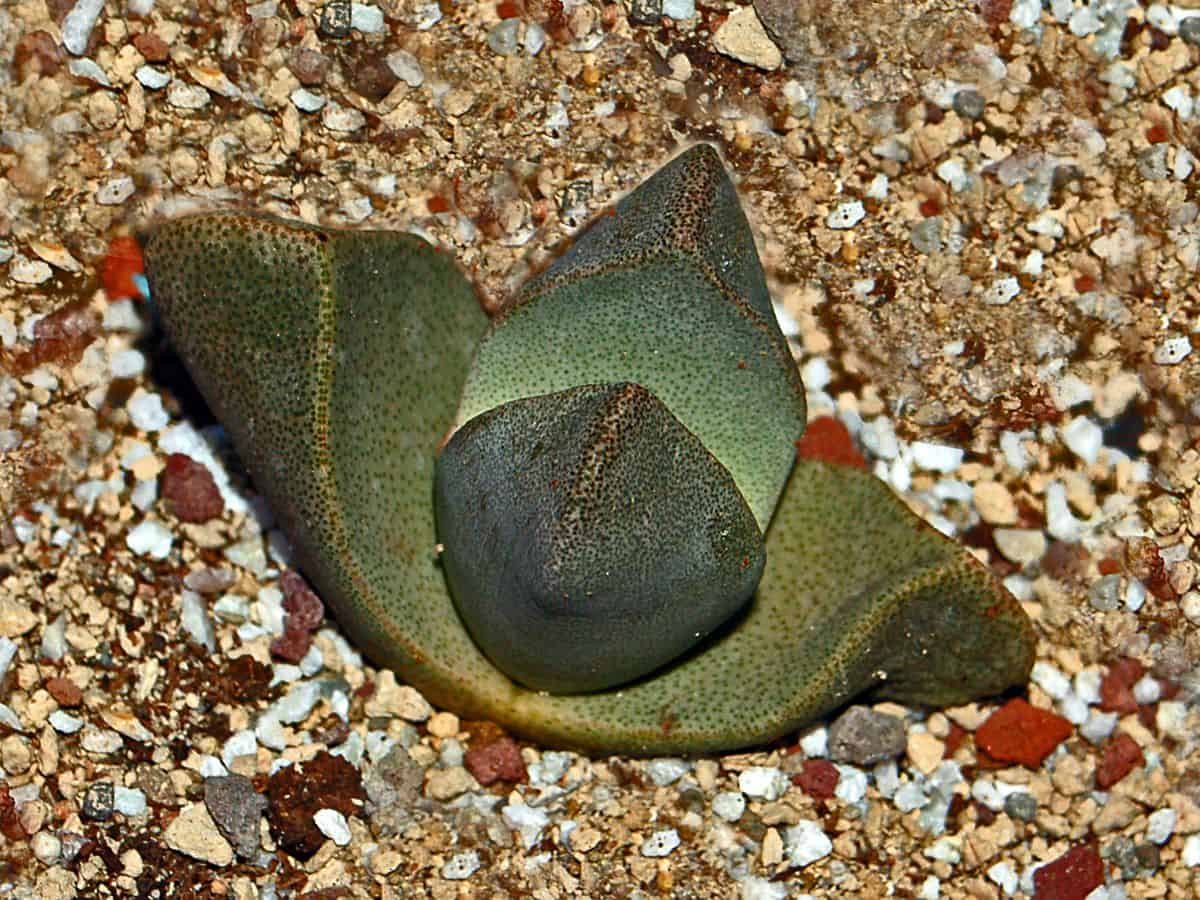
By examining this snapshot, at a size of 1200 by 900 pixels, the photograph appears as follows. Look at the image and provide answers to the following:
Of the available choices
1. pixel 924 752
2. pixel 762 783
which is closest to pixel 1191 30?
pixel 924 752

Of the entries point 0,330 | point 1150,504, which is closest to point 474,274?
point 0,330

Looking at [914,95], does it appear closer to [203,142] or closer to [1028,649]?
[1028,649]

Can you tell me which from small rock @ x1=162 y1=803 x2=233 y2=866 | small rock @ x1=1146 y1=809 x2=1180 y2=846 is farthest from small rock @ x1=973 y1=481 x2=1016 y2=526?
small rock @ x1=162 y1=803 x2=233 y2=866

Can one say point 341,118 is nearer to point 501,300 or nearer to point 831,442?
point 501,300

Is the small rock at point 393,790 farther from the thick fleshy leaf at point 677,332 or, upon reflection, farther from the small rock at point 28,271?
the small rock at point 28,271

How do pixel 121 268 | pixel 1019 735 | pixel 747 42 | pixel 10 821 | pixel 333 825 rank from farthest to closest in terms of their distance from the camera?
1. pixel 747 42
2. pixel 121 268
3. pixel 1019 735
4. pixel 333 825
5. pixel 10 821

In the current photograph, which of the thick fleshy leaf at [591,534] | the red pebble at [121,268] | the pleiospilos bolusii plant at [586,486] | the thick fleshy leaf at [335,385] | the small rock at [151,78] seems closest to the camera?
the thick fleshy leaf at [591,534]

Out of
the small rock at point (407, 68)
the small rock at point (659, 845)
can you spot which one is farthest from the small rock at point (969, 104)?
the small rock at point (659, 845)
